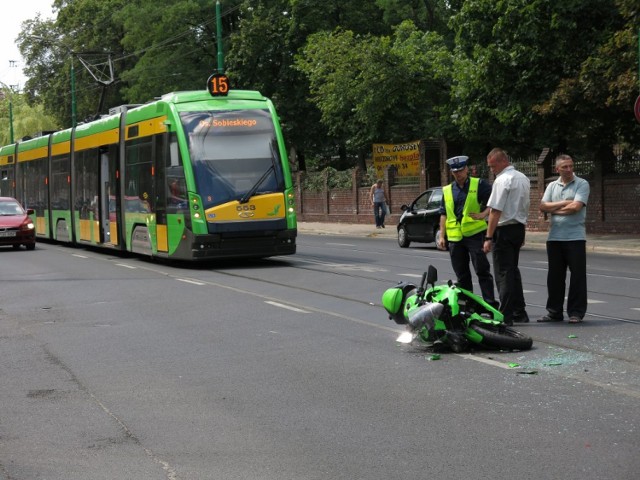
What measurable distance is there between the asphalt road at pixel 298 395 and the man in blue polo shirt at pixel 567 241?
41cm

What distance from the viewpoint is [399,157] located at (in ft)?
141

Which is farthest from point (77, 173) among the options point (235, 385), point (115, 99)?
point (115, 99)

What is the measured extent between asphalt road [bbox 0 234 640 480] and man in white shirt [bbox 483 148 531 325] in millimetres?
462

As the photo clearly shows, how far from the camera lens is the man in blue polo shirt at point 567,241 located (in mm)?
11328

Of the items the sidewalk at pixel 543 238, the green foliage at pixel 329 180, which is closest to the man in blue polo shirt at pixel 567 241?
the sidewalk at pixel 543 238

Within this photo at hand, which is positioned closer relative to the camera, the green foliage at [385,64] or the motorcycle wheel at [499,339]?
the motorcycle wheel at [499,339]

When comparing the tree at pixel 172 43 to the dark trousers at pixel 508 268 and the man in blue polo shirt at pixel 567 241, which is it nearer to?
the man in blue polo shirt at pixel 567 241

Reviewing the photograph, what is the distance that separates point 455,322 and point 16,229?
70.8 ft

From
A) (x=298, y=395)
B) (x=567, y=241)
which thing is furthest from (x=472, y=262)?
(x=298, y=395)

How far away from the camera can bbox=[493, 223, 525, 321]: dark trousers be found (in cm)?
1097

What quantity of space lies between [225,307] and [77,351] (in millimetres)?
3553

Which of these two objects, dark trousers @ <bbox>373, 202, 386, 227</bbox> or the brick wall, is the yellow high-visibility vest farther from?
dark trousers @ <bbox>373, 202, 386, 227</bbox>

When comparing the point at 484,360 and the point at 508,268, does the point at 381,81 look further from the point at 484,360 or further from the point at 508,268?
the point at 484,360

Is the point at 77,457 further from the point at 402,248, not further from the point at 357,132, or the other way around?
the point at 357,132
